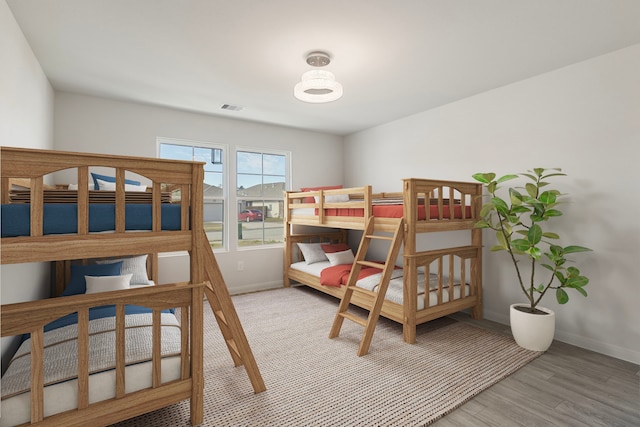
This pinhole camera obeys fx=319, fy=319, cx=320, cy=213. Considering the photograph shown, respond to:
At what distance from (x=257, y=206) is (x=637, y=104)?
3.98 meters

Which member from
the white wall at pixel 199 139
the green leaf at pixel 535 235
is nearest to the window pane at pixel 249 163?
the white wall at pixel 199 139

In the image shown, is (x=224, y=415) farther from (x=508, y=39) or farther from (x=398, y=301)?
(x=508, y=39)

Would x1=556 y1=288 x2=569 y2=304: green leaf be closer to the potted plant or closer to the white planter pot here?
the potted plant

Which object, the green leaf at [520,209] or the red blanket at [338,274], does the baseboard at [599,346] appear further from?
the red blanket at [338,274]

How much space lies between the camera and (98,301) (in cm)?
147

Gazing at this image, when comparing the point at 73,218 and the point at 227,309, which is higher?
the point at 73,218

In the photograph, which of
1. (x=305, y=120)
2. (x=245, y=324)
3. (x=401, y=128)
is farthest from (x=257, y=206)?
(x=401, y=128)

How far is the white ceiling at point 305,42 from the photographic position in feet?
6.34

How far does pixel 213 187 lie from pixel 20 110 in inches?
84.1

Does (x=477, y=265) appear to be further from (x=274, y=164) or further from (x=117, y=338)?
(x=117, y=338)

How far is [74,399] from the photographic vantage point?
1.45 metres

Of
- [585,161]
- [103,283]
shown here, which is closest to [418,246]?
[585,161]

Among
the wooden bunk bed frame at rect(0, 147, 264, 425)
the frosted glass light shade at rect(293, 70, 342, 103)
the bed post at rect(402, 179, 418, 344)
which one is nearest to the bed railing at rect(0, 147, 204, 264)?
the wooden bunk bed frame at rect(0, 147, 264, 425)

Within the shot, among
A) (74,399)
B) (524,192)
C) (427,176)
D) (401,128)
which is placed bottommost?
(74,399)
